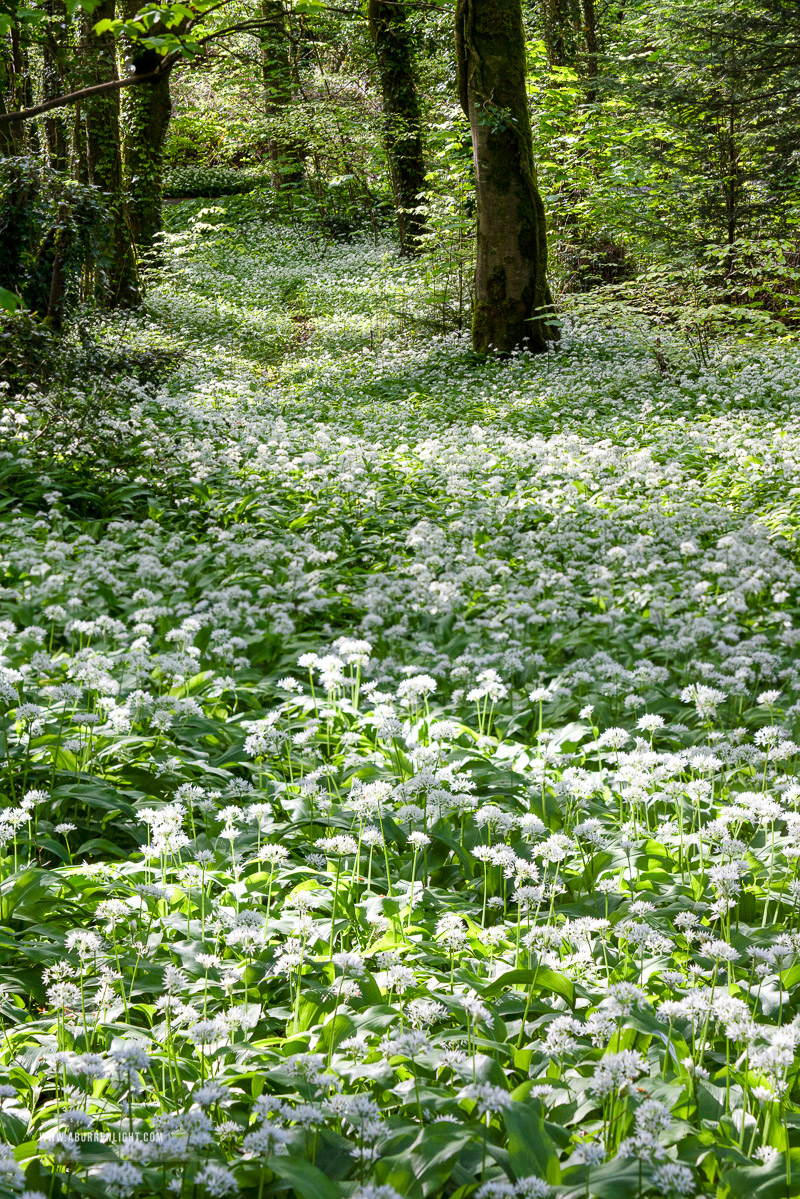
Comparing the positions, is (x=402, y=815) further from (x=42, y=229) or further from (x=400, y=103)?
(x=400, y=103)

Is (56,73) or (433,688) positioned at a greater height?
(56,73)

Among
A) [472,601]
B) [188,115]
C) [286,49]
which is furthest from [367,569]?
[188,115]

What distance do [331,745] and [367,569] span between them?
2373 mm

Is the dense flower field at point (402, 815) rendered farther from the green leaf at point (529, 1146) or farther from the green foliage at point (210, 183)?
the green foliage at point (210, 183)

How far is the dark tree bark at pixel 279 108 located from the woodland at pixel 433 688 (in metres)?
14.5

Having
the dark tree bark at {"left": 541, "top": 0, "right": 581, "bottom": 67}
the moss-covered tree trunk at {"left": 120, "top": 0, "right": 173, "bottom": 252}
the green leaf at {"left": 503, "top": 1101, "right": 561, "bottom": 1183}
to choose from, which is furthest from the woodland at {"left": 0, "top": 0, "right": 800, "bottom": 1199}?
the dark tree bark at {"left": 541, "top": 0, "right": 581, "bottom": 67}

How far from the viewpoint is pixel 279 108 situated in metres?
26.9

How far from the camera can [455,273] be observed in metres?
14.2

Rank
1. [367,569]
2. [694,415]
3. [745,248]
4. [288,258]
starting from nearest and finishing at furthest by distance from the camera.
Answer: [367,569] < [694,415] < [745,248] < [288,258]

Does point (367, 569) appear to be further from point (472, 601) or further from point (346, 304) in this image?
point (346, 304)

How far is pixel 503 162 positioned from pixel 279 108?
18625 millimetres

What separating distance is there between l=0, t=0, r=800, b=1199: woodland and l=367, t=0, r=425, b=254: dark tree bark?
3.88 meters

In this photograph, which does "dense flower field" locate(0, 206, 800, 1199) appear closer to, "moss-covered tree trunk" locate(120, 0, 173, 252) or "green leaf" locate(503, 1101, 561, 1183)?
"green leaf" locate(503, 1101, 561, 1183)

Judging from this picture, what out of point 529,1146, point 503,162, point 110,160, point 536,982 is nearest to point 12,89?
point 110,160
